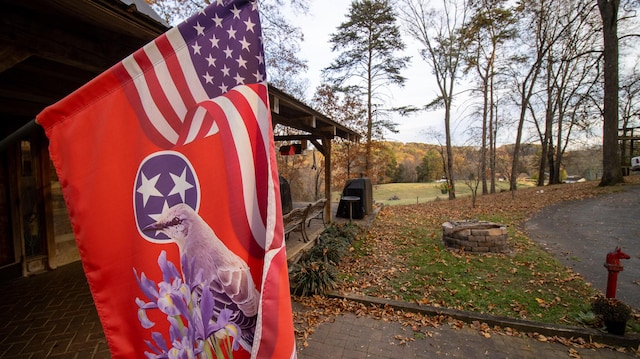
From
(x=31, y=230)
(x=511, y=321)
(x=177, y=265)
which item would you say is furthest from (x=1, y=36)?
(x=511, y=321)

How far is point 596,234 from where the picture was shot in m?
7.69

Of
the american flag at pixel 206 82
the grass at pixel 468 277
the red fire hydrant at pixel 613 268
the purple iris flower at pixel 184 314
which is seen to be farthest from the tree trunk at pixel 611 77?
the purple iris flower at pixel 184 314

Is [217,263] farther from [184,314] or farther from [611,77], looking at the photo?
[611,77]

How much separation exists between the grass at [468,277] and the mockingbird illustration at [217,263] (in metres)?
4.06

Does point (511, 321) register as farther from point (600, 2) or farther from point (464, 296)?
point (600, 2)

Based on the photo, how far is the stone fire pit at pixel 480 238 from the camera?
21.7ft

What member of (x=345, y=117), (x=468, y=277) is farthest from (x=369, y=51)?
(x=468, y=277)

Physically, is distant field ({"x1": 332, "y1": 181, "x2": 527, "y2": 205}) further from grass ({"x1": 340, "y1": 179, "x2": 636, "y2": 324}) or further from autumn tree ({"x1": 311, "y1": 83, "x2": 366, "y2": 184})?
grass ({"x1": 340, "y1": 179, "x2": 636, "y2": 324})

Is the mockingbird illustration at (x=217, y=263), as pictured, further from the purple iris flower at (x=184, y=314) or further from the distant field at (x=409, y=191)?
the distant field at (x=409, y=191)

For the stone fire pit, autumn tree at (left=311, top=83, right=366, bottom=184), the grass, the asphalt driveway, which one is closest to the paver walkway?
the grass

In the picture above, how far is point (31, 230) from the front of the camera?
16.5 ft

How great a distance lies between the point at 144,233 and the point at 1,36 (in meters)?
1.75

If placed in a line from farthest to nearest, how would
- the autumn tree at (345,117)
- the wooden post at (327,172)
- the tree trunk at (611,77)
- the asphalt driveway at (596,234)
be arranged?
the autumn tree at (345,117) → the tree trunk at (611,77) → the wooden post at (327,172) → the asphalt driveway at (596,234)

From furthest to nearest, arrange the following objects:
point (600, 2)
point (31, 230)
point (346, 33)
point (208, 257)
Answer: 1. point (346, 33)
2. point (600, 2)
3. point (31, 230)
4. point (208, 257)
